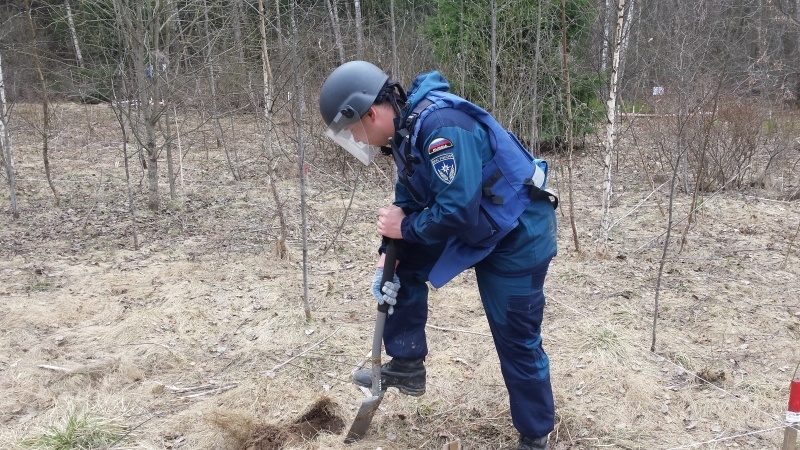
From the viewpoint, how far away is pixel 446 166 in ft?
8.16

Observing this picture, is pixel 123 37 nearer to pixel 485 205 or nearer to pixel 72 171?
pixel 72 171

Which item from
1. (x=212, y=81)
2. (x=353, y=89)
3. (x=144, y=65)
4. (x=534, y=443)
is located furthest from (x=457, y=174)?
(x=212, y=81)

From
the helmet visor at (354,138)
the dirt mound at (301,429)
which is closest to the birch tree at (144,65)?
the dirt mound at (301,429)

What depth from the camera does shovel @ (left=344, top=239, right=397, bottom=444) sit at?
2.98 meters

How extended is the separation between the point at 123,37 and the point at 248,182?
3.58 meters

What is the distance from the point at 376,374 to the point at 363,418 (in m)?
0.24

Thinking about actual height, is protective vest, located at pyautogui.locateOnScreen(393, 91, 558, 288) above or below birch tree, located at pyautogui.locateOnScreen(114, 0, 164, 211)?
below

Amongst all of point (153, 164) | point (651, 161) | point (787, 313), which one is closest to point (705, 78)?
point (651, 161)

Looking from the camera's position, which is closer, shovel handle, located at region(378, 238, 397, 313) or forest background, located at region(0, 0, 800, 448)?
shovel handle, located at region(378, 238, 397, 313)

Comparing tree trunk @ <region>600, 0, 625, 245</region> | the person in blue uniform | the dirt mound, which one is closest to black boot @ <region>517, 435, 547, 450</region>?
the person in blue uniform

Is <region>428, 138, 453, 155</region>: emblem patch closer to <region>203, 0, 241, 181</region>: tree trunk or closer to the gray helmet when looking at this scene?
the gray helmet

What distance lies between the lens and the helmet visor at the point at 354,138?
277cm

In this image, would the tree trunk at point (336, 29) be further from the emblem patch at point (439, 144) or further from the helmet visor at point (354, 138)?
the emblem patch at point (439, 144)

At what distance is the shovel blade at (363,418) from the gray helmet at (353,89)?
1.44 metres
